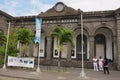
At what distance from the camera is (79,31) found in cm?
2733

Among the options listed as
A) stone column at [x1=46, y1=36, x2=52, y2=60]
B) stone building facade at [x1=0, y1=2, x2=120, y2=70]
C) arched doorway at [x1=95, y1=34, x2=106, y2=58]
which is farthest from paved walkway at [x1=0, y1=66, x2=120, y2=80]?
arched doorway at [x1=95, y1=34, x2=106, y2=58]

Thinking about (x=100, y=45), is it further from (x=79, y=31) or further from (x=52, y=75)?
(x=52, y=75)

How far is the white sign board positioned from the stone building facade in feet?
A: 23.6

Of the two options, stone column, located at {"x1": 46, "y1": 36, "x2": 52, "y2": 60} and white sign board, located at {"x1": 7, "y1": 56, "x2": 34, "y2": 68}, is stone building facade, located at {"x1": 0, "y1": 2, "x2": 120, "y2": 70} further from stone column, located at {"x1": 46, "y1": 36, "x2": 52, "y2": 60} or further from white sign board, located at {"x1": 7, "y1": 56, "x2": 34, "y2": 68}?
A: white sign board, located at {"x1": 7, "y1": 56, "x2": 34, "y2": 68}

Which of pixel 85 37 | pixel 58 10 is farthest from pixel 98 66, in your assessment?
pixel 58 10

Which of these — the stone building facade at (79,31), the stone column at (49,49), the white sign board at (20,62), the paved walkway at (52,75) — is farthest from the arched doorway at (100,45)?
the white sign board at (20,62)

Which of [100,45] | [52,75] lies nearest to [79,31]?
[100,45]

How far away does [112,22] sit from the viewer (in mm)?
23734

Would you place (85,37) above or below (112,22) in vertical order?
below

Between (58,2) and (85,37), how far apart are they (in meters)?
7.27

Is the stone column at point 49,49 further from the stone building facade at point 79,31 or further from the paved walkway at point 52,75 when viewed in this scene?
the paved walkway at point 52,75

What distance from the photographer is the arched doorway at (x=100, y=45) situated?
26895mm

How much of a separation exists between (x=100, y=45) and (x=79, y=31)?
4142 mm

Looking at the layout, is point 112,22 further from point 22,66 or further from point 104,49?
point 22,66
